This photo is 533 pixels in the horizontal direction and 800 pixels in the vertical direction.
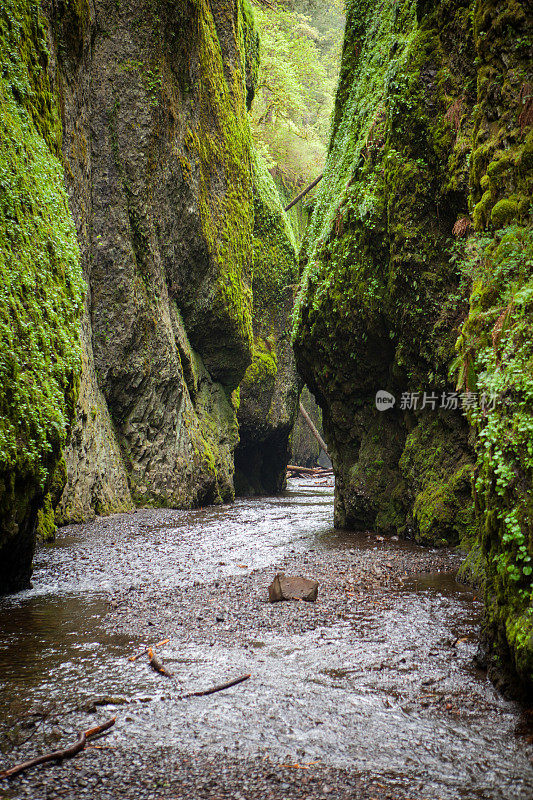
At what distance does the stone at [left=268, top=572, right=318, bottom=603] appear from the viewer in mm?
5195

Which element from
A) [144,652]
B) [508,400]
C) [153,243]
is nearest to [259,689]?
[144,652]

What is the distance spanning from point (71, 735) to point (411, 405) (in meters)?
7.11

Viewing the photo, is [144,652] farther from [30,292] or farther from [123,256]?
[123,256]

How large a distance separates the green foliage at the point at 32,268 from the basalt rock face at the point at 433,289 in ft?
12.4

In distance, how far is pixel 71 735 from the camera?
279 cm

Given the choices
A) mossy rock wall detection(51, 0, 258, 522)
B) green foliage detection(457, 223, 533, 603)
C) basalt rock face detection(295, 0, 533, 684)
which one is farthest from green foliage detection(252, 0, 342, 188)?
green foliage detection(457, 223, 533, 603)

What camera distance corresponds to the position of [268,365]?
20.6 meters

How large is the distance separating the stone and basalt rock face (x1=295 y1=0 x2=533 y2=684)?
164 cm

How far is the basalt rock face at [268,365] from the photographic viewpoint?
20.5 metres

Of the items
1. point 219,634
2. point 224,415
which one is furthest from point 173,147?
point 219,634

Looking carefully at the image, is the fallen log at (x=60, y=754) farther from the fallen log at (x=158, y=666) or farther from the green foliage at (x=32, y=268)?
the green foliage at (x=32, y=268)

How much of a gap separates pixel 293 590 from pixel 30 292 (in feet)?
12.9

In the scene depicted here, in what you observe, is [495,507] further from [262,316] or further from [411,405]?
[262,316]

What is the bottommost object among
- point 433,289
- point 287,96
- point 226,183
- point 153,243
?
point 433,289
